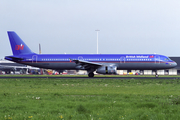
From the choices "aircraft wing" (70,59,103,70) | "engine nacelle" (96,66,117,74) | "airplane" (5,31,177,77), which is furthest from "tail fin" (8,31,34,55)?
"engine nacelle" (96,66,117,74)

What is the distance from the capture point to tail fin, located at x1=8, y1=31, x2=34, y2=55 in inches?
1774

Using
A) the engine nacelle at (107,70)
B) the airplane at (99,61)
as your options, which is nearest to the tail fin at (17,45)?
the airplane at (99,61)

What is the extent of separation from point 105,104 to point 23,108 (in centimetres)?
378

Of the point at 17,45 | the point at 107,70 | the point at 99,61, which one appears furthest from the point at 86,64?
the point at 17,45

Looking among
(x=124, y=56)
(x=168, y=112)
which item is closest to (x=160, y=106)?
(x=168, y=112)

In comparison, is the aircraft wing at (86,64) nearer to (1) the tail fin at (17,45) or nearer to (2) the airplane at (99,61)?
Answer: (2) the airplane at (99,61)

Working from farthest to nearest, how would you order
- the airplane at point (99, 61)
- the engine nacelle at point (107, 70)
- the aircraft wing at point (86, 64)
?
the airplane at point (99, 61) → the aircraft wing at point (86, 64) → the engine nacelle at point (107, 70)

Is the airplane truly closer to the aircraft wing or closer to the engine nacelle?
the aircraft wing

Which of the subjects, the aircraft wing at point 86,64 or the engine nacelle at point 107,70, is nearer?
the engine nacelle at point 107,70

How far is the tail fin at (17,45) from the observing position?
148 ft

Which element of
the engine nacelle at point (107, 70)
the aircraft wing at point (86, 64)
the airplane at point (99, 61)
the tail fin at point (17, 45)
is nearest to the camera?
the engine nacelle at point (107, 70)

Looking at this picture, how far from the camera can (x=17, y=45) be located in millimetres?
45188

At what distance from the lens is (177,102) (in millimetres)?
11836

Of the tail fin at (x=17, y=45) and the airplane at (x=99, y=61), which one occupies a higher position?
the tail fin at (x=17, y=45)
